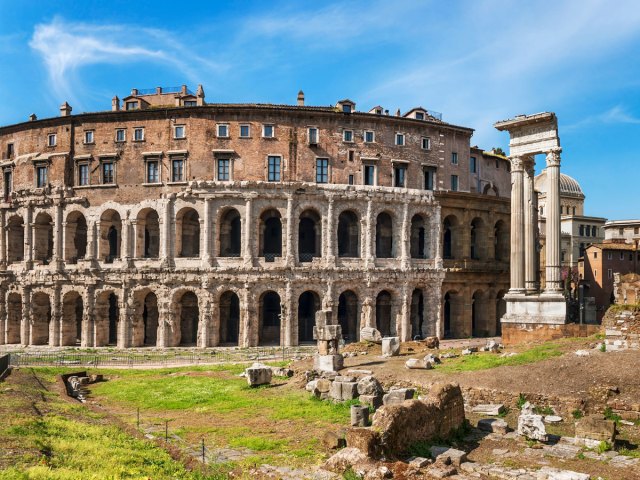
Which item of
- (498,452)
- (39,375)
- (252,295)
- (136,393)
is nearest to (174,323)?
(252,295)

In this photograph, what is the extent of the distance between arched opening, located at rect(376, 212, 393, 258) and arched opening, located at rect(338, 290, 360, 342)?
393 cm

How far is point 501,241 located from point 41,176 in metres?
36.9

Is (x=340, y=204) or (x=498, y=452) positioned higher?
(x=340, y=204)

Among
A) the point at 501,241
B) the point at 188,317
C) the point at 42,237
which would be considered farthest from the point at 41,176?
the point at 501,241

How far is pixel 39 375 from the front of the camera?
990 inches

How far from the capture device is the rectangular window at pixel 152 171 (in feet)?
127

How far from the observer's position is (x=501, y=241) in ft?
148

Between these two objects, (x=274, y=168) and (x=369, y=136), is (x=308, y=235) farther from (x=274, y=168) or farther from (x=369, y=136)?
(x=369, y=136)

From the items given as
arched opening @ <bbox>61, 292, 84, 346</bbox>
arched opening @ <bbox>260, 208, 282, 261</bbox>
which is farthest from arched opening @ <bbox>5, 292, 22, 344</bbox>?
arched opening @ <bbox>260, 208, 282, 261</bbox>

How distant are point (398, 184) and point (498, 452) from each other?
2871 centimetres

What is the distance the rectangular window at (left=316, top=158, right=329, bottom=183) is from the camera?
38531 millimetres

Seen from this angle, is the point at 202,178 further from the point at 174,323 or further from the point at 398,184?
the point at 398,184

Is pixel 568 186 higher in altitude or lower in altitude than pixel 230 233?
higher

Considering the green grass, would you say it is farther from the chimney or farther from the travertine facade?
the chimney
